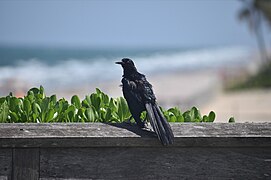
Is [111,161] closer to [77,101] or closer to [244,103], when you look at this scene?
[77,101]

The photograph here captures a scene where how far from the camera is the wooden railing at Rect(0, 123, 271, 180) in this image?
3.32 metres

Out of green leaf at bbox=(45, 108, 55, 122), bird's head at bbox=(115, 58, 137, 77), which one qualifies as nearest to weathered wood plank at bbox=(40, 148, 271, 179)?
green leaf at bbox=(45, 108, 55, 122)

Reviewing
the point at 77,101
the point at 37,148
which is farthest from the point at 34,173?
the point at 77,101

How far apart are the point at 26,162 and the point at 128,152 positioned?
23.6 inches

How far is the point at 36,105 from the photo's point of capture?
3.70 metres

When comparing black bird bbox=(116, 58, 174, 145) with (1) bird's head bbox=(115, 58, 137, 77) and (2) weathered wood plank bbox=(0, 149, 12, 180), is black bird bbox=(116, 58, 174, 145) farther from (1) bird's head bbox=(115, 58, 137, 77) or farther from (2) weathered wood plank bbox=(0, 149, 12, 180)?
(2) weathered wood plank bbox=(0, 149, 12, 180)

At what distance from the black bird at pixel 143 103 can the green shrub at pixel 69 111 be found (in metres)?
0.25

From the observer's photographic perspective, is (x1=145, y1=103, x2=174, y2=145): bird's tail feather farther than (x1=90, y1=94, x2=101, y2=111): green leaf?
No

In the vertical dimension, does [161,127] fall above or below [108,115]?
below

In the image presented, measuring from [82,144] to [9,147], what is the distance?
1.38ft

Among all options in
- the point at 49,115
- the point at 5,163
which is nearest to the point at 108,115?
the point at 49,115

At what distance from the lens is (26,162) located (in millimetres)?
3326

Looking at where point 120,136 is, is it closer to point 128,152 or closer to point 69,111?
Result: point 128,152

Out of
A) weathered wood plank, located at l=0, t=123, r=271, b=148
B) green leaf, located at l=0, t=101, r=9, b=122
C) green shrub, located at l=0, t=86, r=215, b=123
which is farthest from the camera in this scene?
green shrub, located at l=0, t=86, r=215, b=123
